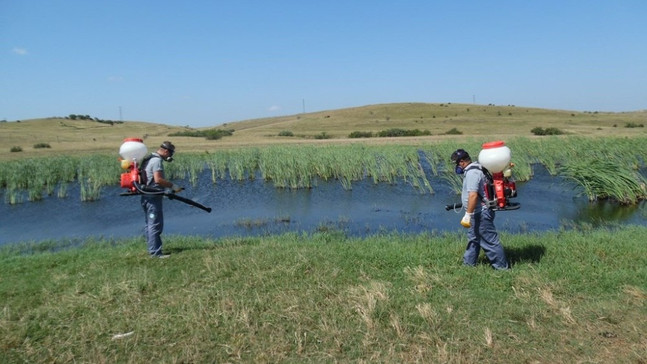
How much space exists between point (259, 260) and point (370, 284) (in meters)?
1.80

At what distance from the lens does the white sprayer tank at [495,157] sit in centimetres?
555

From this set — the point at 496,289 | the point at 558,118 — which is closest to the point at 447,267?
the point at 496,289

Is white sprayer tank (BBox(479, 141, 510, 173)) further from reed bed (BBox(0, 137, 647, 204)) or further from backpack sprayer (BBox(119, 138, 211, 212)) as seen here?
reed bed (BBox(0, 137, 647, 204))

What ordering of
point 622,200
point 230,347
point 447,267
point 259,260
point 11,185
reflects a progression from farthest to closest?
point 11,185 → point 622,200 → point 259,260 → point 447,267 → point 230,347

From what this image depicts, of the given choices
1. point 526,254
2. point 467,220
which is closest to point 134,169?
point 467,220

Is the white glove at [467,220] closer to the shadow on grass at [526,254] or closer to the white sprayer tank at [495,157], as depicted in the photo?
the white sprayer tank at [495,157]

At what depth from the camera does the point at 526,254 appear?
254 inches

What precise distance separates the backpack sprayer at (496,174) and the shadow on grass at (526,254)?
882 millimetres

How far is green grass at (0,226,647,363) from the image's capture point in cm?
391

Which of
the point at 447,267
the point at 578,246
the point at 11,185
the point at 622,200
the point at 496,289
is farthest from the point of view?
the point at 11,185

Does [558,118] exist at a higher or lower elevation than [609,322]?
higher

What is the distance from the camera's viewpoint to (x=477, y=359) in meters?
3.70

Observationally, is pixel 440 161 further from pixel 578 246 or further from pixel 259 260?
pixel 259 260

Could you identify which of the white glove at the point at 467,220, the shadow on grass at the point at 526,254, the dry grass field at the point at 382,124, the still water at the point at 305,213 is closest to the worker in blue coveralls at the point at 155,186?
the still water at the point at 305,213
